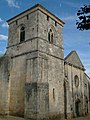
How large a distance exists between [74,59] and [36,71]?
8.98m

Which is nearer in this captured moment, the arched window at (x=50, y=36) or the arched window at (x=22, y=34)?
the arched window at (x=22, y=34)

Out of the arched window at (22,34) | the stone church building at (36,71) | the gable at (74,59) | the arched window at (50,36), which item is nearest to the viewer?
the stone church building at (36,71)

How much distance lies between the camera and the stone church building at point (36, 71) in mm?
15537

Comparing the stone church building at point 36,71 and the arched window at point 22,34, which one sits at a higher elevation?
the arched window at point 22,34

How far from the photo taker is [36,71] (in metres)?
15.9

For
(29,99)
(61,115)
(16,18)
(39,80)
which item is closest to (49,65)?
(39,80)

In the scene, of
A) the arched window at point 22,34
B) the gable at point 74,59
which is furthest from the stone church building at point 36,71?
the gable at point 74,59

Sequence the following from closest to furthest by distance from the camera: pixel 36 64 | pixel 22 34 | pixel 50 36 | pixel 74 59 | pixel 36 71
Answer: pixel 36 71 < pixel 36 64 < pixel 22 34 < pixel 50 36 < pixel 74 59

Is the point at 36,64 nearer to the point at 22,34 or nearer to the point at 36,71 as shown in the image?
the point at 36,71

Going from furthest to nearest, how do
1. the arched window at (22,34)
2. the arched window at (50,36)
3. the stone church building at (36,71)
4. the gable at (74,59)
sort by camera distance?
the gable at (74,59) < the arched window at (50,36) < the arched window at (22,34) < the stone church building at (36,71)

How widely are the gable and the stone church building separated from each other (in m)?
0.78

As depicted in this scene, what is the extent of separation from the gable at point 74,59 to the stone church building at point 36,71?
0.78 m

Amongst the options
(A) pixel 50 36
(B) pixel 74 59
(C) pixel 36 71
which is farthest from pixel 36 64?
(B) pixel 74 59

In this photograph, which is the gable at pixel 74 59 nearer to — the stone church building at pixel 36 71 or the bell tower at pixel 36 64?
the stone church building at pixel 36 71
